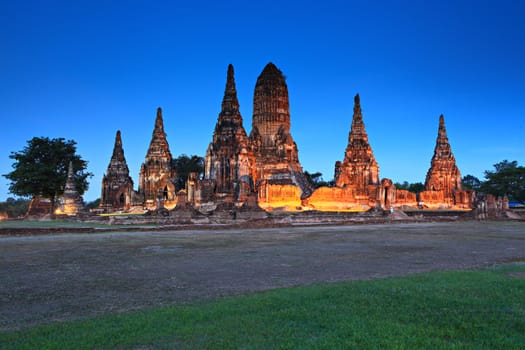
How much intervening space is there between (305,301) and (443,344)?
191cm

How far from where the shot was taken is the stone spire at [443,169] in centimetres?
6284

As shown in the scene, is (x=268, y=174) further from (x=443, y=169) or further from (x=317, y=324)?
(x=317, y=324)

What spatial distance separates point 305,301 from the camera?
554 cm

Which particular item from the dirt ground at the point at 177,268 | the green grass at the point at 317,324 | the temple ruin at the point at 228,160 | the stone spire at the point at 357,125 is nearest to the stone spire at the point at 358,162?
the stone spire at the point at 357,125

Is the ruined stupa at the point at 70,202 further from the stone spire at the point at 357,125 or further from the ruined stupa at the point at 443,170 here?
the ruined stupa at the point at 443,170

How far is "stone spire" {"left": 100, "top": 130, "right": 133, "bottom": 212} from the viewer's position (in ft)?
175

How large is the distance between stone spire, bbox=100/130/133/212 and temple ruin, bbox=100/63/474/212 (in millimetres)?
120

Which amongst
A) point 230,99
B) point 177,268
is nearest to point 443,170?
point 230,99

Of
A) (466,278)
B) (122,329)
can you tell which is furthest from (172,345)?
(466,278)

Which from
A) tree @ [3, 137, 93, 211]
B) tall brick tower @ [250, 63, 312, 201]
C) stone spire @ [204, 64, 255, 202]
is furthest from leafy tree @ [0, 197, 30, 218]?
tall brick tower @ [250, 63, 312, 201]

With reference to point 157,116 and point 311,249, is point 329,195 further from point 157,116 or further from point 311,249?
point 311,249

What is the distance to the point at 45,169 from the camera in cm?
4172

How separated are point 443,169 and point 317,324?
63.9 metres

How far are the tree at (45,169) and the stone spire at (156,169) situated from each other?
7588 millimetres
